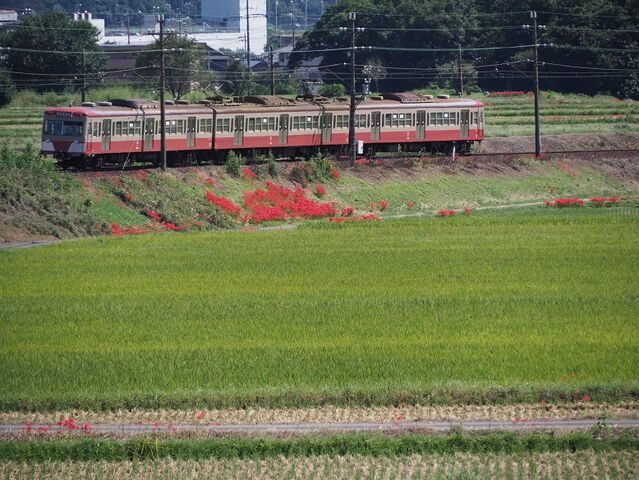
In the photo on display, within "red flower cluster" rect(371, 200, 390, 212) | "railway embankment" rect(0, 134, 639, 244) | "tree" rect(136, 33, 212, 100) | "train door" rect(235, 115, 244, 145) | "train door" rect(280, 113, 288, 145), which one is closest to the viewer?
"railway embankment" rect(0, 134, 639, 244)

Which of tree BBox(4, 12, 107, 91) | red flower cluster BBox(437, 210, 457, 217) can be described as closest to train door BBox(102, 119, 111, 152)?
red flower cluster BBox(437, 210, 457, 217)

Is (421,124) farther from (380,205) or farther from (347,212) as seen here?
(347,212)

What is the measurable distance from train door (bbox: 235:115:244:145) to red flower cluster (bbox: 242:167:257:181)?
224 centimetres

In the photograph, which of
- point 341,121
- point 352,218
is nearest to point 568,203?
point 352,218

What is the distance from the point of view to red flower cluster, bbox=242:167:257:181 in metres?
57.1

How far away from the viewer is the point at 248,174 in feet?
188

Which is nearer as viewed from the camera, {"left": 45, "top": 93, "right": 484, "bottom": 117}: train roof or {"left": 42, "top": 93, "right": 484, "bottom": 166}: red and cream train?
{"left": 42, "top": 93, "right": 484, "bottom": 166}: red and cream train

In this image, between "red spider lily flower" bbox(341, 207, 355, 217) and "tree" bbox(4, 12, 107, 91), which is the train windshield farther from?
"tree" bbox(4, 12, 107, 91)

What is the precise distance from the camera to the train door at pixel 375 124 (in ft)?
212

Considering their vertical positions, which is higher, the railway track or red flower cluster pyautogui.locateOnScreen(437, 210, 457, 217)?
the railway track

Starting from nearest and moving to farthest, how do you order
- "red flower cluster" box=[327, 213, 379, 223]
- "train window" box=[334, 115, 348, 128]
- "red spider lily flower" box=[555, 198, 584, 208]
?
"red flower cluster" box=[327, 213, 379, 223] < "red spider lily flower" box=[555, 198, 584, 208] < "train window" box=[334, 115, 348, 128]

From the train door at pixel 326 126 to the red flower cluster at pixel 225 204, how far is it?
11.3 meters

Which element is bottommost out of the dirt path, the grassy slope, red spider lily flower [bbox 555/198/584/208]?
the dirt path

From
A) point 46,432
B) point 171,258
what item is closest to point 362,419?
point 46,432
